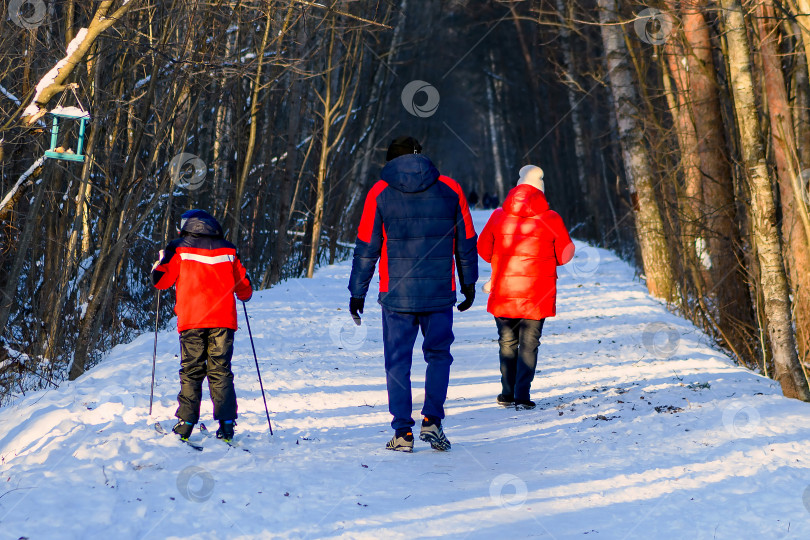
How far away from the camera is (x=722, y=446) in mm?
5297

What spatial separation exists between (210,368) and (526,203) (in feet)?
9.60

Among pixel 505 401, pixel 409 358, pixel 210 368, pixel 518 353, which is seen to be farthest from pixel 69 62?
pixel 505 401

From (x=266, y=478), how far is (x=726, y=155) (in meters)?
7.90

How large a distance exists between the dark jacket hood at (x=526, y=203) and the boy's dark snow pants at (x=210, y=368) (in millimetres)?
2659

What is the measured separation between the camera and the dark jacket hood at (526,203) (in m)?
6.98

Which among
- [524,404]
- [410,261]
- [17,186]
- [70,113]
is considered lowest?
[524,404]

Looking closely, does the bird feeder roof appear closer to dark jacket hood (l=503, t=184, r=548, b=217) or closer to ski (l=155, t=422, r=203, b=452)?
ski (l=155, t=422, r=203, b=452)

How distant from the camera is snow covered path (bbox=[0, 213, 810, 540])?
409 centimetres

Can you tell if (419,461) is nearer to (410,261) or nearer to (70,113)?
(410,261)

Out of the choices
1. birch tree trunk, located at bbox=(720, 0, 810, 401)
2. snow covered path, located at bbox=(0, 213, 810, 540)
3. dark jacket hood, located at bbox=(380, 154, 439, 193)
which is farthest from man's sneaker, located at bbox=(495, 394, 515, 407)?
dark jacket hood, located at bbox=(380, 154, 439, 193)

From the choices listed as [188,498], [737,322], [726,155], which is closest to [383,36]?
[726,155]

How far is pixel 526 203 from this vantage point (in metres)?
6.98

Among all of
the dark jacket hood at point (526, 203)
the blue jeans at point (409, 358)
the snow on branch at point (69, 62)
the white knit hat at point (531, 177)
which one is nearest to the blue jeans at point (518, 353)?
the dark jacket hood at point (526, 203)

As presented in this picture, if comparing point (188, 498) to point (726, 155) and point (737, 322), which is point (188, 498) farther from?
point (726, 155)
